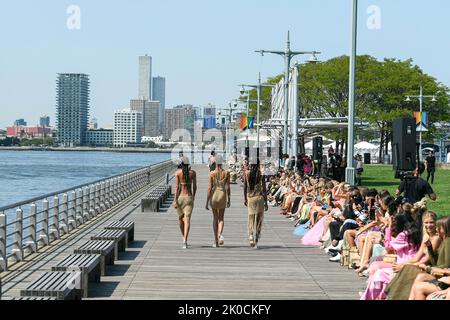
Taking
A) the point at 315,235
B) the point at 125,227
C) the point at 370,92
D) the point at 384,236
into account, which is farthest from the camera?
the point at 370,92

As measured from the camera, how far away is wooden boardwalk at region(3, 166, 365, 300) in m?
12.6

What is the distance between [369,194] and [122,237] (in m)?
4.61

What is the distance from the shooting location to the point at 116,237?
52.7 feet

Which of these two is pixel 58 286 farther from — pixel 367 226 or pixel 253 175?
pixel 253 175

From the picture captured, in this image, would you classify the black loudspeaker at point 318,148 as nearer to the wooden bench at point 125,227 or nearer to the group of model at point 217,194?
the wooden bench at point 125,227

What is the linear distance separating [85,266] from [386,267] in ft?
12.0

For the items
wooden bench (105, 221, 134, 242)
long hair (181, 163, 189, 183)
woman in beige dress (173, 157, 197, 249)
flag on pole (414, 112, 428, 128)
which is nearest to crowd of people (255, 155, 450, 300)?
woman in beige dress (173, 157, 197, 249)

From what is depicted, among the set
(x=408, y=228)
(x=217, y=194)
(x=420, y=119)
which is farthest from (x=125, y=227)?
(x=420, y=119)

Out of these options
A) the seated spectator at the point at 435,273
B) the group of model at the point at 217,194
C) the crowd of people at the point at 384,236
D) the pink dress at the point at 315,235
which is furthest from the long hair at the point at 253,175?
the seated spectator at the point at 435,273

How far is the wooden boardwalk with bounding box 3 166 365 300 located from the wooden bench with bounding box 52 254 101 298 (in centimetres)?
16

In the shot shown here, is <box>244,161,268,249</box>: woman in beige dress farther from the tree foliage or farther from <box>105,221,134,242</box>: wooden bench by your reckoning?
the tree foliage

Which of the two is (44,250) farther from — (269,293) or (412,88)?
(412,88)

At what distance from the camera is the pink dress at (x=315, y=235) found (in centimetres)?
1964

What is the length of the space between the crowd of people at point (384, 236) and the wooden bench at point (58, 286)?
10.9 feet
